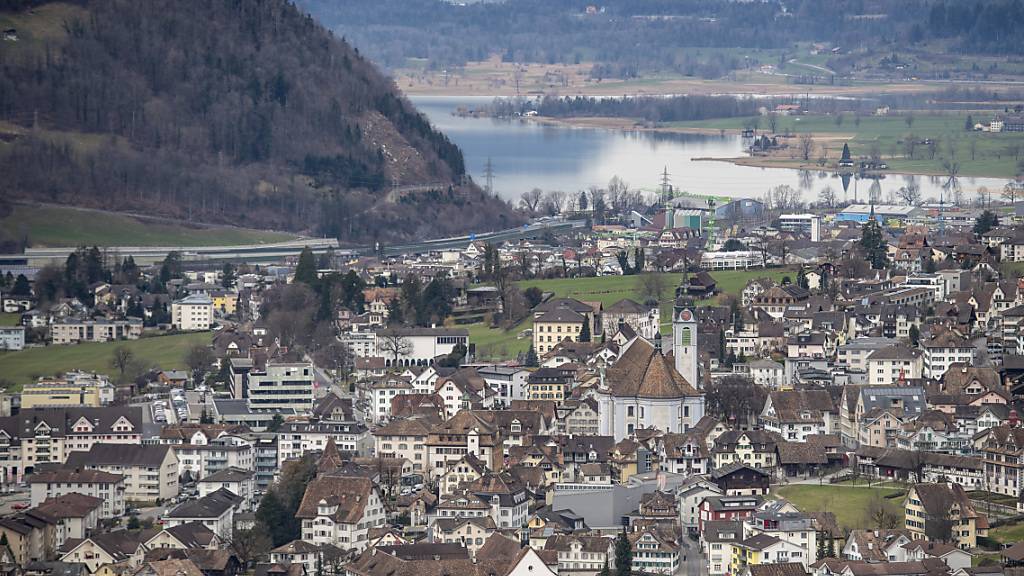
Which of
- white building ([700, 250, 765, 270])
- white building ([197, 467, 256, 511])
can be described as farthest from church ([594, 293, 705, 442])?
white building ([700, 250, 765, 270])

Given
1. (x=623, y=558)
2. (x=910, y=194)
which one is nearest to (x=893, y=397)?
(x=623, y=558)

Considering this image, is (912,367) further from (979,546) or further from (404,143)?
(404,143)

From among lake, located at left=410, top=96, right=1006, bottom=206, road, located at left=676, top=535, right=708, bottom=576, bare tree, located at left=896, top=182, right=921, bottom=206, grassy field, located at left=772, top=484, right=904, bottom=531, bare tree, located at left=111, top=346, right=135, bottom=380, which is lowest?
lake, located at left=410, top=96, right=1006, bottom=206

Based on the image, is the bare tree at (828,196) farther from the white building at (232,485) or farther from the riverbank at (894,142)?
the white building at (232,485)

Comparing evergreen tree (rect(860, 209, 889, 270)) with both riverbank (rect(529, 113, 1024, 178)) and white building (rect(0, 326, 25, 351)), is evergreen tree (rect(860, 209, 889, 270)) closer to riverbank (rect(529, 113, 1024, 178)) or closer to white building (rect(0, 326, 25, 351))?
white building (rect(0, 326, 25, 351))

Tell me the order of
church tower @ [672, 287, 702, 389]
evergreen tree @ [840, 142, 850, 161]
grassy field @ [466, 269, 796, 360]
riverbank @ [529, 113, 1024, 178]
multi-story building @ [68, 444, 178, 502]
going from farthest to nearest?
1. evergreen tree @ [840, 142, 850, 161]
2. riverbank @ [529, 113, 1024, 178]
3. grassy field @ [466, 269, 796, 360]
4. church tower @ [672, 287, 702, 389]
5. multi-story building @ [68, 444, 178, 502]

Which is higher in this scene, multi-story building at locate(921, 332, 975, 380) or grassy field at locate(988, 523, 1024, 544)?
multi-story building at locate(921, 332, 975, 380)

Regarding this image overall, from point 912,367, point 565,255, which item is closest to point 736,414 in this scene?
point 912,367

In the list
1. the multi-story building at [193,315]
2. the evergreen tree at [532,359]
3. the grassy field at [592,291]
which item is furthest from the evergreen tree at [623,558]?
the multi-story building at [193,315]

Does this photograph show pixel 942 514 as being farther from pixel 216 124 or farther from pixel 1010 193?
pixel 216 124
